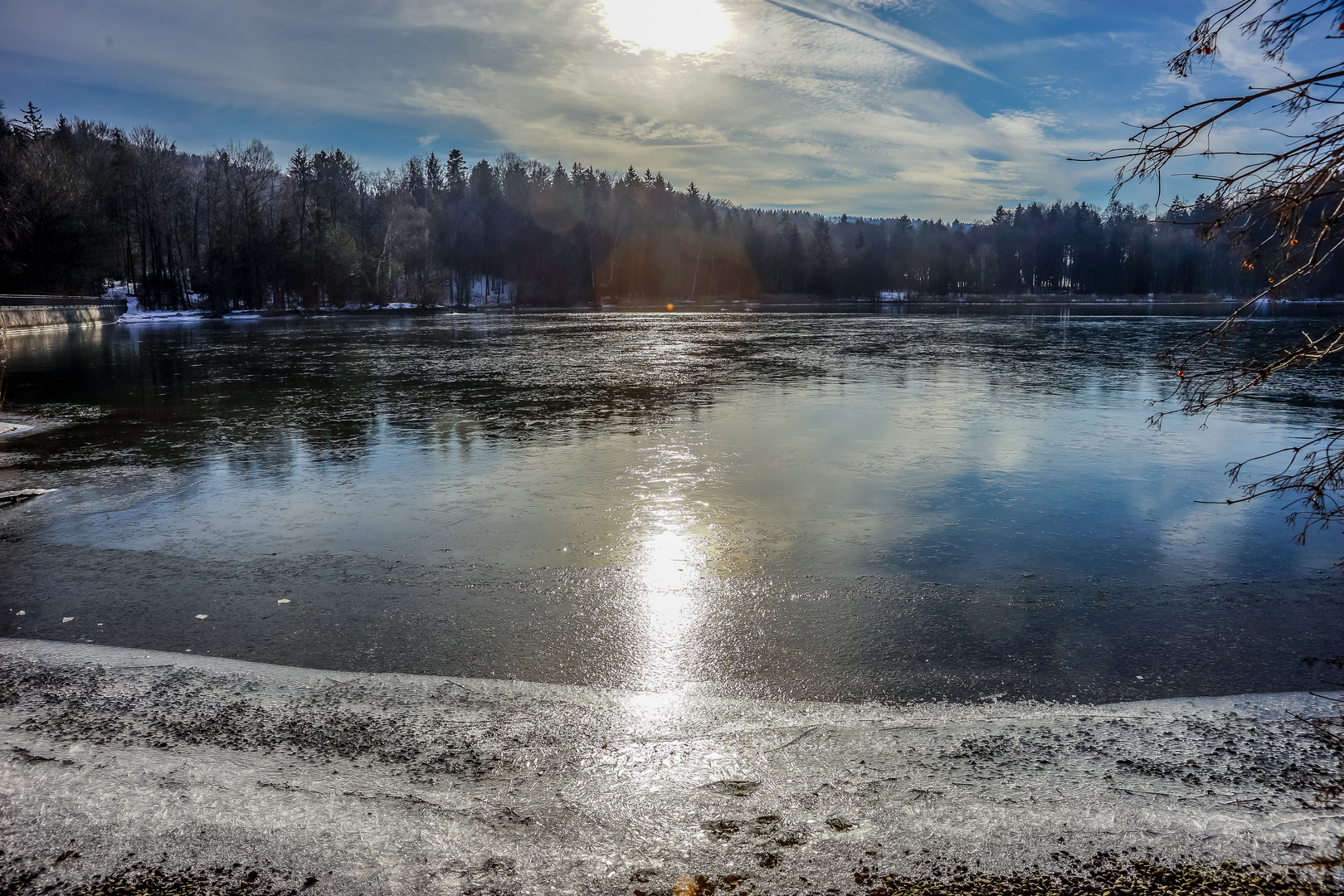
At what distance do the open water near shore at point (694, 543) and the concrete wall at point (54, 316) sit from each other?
110ft

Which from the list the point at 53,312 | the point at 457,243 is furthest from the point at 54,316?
the point at 457,243

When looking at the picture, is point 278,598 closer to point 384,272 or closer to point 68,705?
point 68,705

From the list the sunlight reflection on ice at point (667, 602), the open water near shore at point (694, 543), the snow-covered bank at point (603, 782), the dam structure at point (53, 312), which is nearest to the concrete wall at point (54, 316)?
the dam structure at point (53, 312)

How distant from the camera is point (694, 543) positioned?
669cm

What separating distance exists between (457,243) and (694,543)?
89.2m

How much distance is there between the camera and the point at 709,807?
3137 mm

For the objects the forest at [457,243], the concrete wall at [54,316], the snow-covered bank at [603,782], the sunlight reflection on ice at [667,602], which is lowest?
the snow-covered bank at [603,782]

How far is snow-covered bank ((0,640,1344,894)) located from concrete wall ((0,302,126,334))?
47.3m

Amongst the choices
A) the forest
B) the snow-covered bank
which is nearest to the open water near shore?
the snow-covered bank

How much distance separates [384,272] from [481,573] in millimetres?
78915

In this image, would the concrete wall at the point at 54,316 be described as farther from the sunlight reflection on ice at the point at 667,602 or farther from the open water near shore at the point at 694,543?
the sunlight reflection on ice at the point at 667,602

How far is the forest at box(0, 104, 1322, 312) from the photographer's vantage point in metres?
57.1

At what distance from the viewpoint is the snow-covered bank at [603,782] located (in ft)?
9.34

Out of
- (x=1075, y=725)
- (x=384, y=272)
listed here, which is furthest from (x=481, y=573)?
(x=384, y=272)
